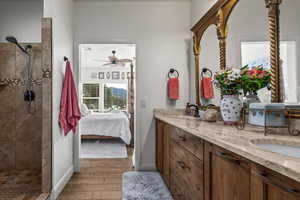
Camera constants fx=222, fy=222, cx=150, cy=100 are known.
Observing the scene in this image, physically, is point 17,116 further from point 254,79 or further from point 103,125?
point 254,79

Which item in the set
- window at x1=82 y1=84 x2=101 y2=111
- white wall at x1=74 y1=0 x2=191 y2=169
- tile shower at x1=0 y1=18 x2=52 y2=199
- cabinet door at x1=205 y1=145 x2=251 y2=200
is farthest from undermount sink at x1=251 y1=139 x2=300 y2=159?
window at x1=82 y1=84 x2=101 y2=111

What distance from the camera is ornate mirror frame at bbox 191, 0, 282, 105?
1.67 metres

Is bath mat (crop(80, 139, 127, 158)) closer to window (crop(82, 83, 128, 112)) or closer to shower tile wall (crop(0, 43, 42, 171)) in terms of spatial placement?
shower tile wall (crop(0, 43, 42, 171))

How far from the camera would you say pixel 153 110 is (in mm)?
3686

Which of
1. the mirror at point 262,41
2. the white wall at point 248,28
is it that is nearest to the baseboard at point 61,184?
the white wall at point 248,28

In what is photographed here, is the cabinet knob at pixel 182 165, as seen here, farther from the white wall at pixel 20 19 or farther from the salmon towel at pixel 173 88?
the white wall at pixel 20 19

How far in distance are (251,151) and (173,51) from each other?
9.81ft

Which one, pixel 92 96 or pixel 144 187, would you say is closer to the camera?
pixel 144 187

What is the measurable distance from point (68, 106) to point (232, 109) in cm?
205

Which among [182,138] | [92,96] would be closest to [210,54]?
[182,138]

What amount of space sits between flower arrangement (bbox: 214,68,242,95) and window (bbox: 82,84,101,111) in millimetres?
6997

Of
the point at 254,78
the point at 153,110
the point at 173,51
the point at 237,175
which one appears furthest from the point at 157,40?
the point at 237,175

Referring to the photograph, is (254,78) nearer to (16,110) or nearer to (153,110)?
(153,110)

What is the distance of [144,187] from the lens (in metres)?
2.90
